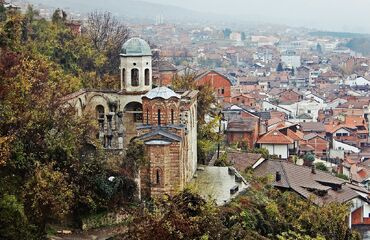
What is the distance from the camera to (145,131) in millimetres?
20812

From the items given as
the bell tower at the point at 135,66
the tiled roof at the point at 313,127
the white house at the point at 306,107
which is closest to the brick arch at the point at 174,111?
the bell tower at the point at 135,66

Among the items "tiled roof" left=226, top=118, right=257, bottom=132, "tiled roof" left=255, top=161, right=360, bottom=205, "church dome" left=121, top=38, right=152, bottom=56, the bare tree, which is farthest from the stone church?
"tiled roof" left=226, top=118, right=257, bottom=132

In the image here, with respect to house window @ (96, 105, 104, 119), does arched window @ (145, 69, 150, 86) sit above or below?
above

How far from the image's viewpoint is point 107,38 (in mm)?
41656

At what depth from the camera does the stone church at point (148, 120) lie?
2025cm

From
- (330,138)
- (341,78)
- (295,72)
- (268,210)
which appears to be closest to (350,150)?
(330,138)

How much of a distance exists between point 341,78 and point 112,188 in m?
86.1

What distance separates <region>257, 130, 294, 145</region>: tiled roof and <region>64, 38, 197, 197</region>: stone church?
47.0 feet

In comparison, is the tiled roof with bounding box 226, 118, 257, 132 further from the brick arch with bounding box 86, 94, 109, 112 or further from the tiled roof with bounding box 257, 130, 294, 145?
the brick arch with bounding box 86, 94, 109, 112

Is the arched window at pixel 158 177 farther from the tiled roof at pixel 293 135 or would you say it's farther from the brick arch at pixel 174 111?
the tiled roof at pixel 293 135

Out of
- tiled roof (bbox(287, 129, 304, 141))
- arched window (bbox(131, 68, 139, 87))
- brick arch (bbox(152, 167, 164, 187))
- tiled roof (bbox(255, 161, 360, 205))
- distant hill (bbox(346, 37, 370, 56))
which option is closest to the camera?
brick arch (bbox(152, 167, 164, 187))

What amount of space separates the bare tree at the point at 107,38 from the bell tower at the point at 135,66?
37.6 ft

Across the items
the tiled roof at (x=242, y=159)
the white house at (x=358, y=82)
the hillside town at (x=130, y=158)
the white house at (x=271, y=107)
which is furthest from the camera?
the white house at (x=358, y=82)

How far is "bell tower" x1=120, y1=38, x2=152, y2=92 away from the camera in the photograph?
24.5m
